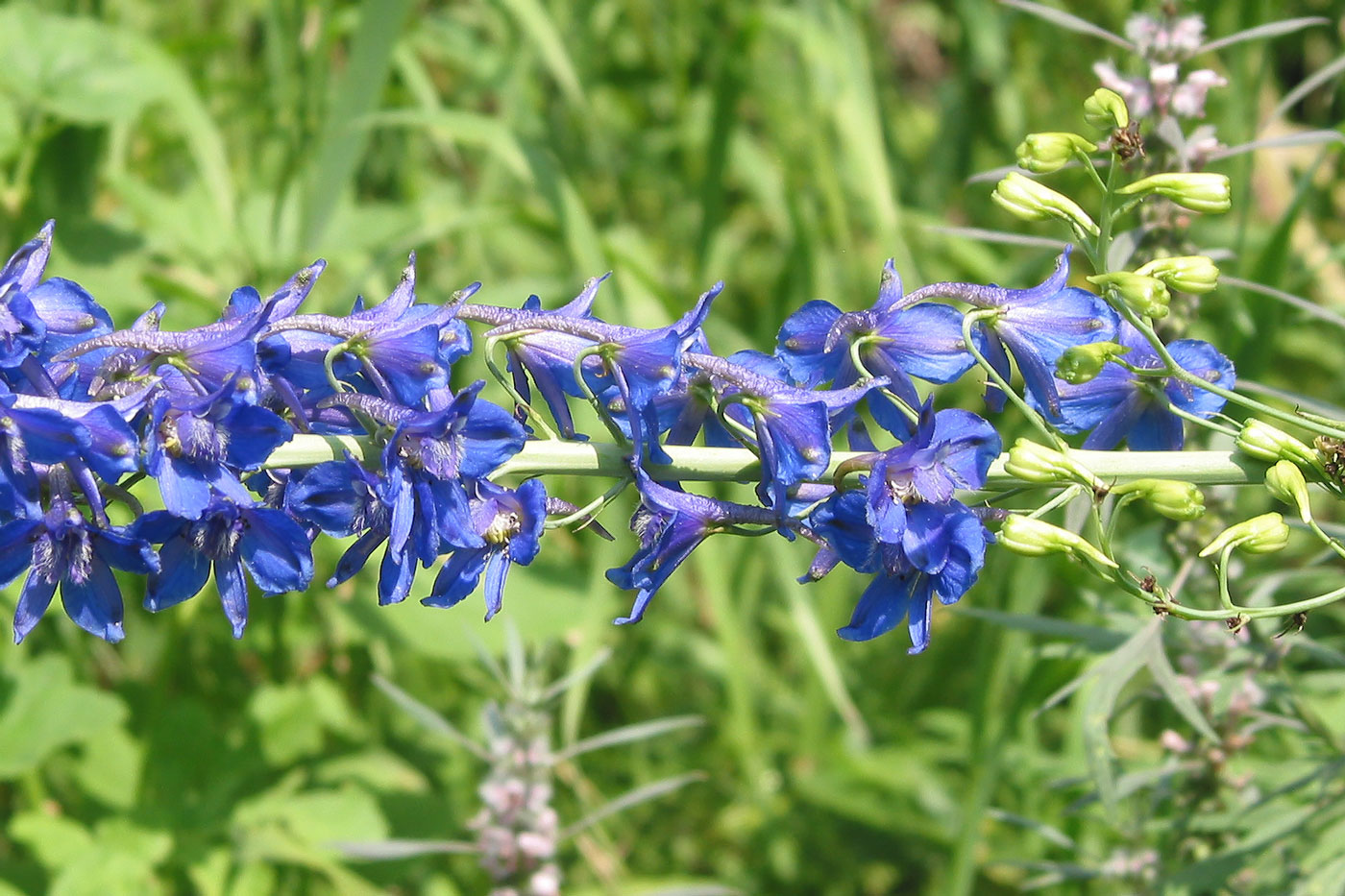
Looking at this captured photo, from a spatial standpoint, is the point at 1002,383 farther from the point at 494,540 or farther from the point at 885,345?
the point at 494,540

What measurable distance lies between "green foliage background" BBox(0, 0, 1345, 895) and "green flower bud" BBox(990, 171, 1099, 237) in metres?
0.48

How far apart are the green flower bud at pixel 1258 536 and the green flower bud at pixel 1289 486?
0.09 ft

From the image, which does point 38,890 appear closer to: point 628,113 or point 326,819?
point 326,819

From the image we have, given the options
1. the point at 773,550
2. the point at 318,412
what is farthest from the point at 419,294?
the point at 318,412

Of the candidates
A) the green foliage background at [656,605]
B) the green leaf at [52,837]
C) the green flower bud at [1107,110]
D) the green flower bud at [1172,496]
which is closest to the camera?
the green flower bud at [1172,496]

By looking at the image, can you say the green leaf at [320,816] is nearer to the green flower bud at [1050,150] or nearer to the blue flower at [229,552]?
the blue flower at [229,552]

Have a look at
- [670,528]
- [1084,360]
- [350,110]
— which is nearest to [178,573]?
[670,528]

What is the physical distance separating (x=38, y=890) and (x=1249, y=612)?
2.34 m

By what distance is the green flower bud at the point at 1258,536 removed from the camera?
3.52ft

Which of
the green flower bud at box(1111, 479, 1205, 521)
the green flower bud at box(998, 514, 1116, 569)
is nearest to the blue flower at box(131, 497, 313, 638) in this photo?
the green flower bud at box(998, 514, 1116, 569)

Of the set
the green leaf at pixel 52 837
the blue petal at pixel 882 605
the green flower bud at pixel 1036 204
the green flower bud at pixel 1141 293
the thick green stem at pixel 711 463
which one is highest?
the green flower bud at pixel 1036 204

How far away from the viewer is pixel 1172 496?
1038 millimetres

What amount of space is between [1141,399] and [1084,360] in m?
0.20

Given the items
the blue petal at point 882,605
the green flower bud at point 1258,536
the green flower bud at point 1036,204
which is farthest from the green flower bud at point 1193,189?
the blue petal at point 882,605
